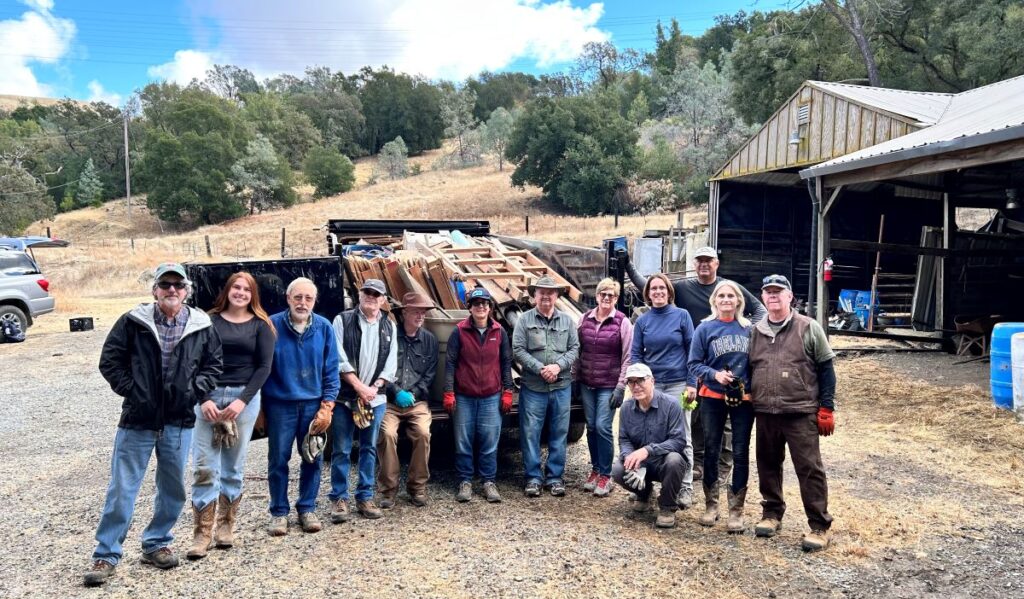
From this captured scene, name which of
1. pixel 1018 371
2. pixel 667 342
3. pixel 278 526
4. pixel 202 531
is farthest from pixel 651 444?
pixel 1018 371

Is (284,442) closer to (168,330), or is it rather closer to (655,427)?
(168,330)

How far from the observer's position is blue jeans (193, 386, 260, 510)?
3.80 m

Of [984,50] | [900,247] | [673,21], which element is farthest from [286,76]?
[900,247]

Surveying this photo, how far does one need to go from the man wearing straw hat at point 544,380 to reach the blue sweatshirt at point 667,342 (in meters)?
0.53

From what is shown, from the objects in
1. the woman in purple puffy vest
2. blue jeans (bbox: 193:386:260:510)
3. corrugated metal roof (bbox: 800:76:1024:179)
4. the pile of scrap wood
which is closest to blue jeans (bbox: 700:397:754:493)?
the woman in purple puffy vest

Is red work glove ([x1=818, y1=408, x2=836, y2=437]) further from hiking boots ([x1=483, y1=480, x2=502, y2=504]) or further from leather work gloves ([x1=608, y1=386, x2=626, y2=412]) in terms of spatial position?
hiking boots ([x1=483, y1=480, x2=502, y2=504])

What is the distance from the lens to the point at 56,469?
5742 mm

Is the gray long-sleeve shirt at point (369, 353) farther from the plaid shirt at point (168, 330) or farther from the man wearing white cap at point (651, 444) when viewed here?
the man wearing white cap at point (651, 444)

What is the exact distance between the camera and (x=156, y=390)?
11.6 feet

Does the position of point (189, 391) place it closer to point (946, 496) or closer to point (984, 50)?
point (946, 496)

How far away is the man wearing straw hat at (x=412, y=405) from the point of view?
462cm

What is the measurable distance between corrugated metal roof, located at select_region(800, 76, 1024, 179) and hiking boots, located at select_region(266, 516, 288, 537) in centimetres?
717

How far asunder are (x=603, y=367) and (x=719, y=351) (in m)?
0.92

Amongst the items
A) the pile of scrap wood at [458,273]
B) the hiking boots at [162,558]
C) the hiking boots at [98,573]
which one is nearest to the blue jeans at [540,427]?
the pile of scrap wood at [458,273]
